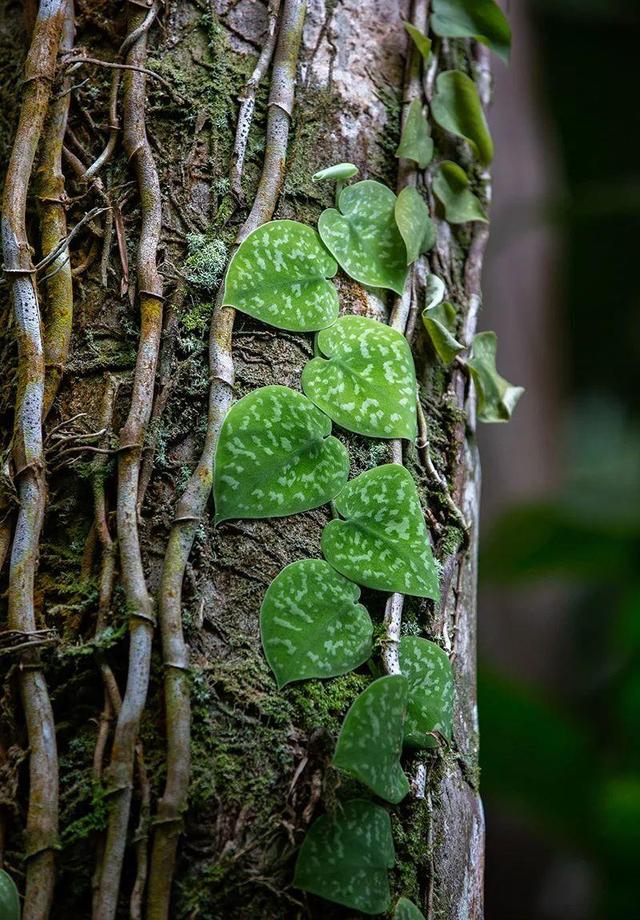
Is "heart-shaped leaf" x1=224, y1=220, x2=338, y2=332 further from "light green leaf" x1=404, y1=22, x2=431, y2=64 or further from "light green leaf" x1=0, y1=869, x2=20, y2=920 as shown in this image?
"light green leaf" x1=0, y1=869, x2=20, y2=920

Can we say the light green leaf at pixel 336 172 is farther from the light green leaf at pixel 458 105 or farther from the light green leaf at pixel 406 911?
the light green leaf at pixel 406 911

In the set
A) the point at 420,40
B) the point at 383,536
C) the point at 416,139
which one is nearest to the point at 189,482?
the point at 383,536

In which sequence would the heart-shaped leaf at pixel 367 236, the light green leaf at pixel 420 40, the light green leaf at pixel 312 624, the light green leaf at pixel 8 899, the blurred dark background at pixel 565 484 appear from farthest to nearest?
the blurred dark background at pixel 565 484 < the light green leaf at pixel 420 40 < the heart-shaped leaf at pixel 367 236 < the light green leaf at pixel 312 624 < the light green leaf at pixel 8 899

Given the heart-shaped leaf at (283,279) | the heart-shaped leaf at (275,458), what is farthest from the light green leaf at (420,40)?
the heart-shaped leaf at (275,458)

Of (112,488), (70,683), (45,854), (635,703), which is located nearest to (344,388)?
(112,488)

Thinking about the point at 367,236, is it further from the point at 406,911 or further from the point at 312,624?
the point at 406,911

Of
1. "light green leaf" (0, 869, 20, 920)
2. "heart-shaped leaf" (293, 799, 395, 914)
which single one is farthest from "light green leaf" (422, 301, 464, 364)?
"light green leaf" (0, 869, 20, 920)
